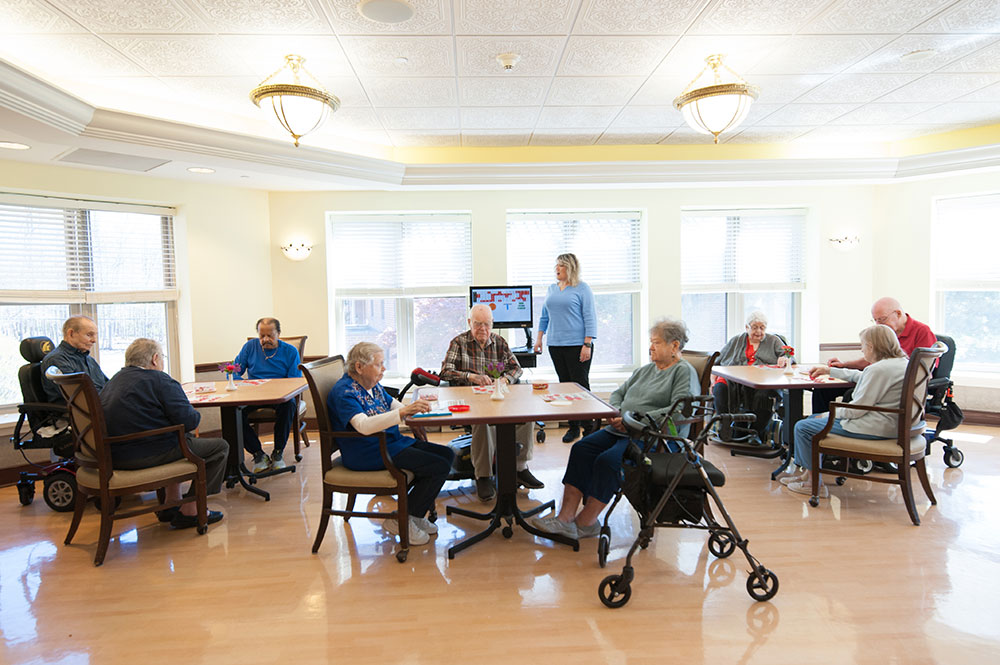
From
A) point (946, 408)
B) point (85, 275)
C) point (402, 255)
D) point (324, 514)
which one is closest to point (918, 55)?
point (946, 408)

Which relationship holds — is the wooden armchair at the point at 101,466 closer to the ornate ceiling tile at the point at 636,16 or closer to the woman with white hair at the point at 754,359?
the ornate ceiling tile at the point at 636,16

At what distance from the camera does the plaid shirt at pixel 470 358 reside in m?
4.20

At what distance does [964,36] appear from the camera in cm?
351

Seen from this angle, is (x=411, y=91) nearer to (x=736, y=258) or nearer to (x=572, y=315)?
(x=572, y=315)

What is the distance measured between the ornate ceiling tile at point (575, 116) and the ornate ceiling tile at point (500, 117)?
0.10 metres

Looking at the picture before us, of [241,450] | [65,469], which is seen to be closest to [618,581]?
[241,450]

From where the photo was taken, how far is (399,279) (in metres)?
6.60

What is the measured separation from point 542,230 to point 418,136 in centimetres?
188

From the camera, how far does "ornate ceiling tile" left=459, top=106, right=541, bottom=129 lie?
475 centimetres

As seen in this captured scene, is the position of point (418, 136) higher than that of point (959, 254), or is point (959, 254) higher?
point (418, 136)

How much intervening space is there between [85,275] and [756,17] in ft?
18.4

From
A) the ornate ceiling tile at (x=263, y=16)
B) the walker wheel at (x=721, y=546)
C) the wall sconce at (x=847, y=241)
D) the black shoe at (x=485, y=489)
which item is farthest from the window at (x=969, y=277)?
the ornate ceiling tile at (x=263, y=16)

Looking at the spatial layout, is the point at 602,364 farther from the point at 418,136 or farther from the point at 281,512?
the point at 281,512

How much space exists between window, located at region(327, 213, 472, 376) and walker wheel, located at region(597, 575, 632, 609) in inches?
173
